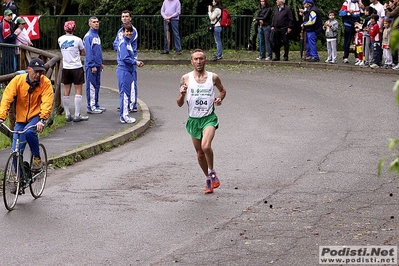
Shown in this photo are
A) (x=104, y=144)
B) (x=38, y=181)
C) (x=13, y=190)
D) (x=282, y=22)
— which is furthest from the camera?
(x=282, y=22)

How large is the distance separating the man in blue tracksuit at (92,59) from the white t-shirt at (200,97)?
21.1 feet

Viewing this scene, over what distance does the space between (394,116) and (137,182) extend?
7.05m

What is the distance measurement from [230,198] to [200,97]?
4.49ft

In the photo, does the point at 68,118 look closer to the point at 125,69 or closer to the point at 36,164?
the point at 125,69

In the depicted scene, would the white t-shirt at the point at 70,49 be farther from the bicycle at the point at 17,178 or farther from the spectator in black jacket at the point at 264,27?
the spectator in black jacket at the point at 264,27

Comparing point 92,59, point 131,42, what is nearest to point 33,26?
point 92,59

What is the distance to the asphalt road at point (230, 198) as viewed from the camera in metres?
8.29

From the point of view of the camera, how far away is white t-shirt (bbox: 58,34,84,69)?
53.8 ft

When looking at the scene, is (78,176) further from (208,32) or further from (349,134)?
(208,32)

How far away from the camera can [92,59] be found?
17.1m

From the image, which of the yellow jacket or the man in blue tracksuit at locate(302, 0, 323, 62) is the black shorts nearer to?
the yellow jacket

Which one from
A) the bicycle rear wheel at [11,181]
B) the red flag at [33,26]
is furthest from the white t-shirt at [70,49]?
the red flag at [33,26]

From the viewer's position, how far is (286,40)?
26.0 m

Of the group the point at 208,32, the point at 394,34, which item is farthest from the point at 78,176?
the point at 208,32
